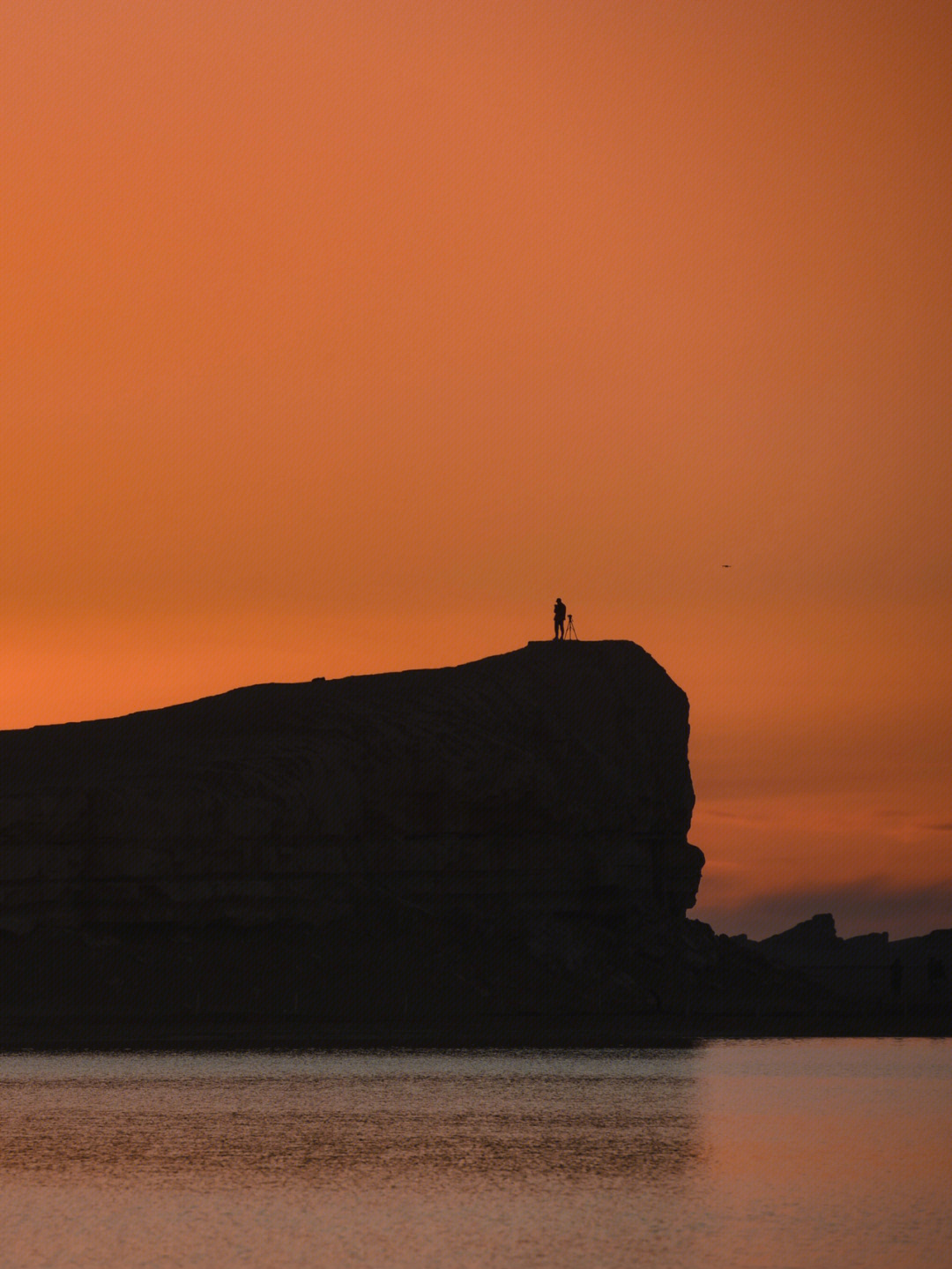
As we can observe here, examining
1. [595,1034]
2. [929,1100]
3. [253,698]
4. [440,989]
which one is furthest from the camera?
[253,698]

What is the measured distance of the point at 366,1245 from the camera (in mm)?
29578

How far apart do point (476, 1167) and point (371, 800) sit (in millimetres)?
52257

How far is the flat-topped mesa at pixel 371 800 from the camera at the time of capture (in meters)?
85.1

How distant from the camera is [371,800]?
293 feet

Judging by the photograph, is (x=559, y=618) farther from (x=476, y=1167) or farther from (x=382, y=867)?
(x=476, y=1167)

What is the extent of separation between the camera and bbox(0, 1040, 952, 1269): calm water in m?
29.3

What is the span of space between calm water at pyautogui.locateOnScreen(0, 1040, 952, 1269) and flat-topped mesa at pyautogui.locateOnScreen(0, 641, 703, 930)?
82.9ft

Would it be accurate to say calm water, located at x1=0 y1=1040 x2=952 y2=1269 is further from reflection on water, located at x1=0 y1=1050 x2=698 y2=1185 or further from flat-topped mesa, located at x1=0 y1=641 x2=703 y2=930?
flat-topped mesa, located at x1=0 y1=641 x2=703 y2=930

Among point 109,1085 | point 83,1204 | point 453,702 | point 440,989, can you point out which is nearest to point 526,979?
point 440,989

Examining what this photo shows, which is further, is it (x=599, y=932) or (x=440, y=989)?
(x=599, y=932)

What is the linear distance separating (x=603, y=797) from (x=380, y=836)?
978cm

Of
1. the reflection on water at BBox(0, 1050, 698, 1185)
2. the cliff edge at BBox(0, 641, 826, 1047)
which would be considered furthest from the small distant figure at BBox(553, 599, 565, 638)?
the reflection on water at BBox(0, 1050, 698, 1185)

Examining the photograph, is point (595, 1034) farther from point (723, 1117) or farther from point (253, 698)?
point (723, 1117)

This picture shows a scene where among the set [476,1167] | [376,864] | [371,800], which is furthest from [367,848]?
[476,1167]
